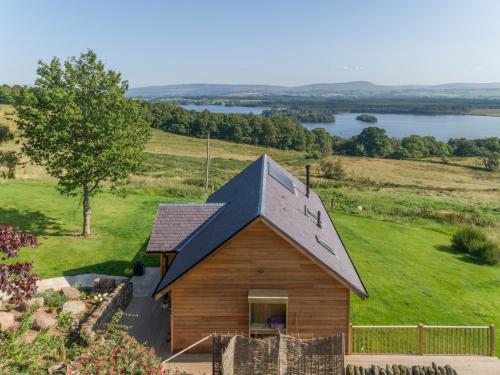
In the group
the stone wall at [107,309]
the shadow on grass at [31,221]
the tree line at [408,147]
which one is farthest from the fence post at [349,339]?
the tree line at [408,147]

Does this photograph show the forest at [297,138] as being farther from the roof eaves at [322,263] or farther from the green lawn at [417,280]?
the roof eaves at [322,263]

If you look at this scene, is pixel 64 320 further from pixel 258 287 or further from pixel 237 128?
pixel 237 128

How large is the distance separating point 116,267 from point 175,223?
741 centimetres

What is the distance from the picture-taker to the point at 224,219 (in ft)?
56.7

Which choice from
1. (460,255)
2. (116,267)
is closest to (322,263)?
(116,267)

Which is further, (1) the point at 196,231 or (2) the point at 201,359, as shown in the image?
(1) the point at 196,231

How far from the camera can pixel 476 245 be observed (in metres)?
29.7

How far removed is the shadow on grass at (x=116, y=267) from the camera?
75.6 feet

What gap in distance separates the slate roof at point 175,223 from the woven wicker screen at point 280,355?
594 centimetres

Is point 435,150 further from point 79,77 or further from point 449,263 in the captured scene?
point 79,77

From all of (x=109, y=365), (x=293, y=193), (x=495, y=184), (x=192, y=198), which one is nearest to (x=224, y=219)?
(x=293, y=193)

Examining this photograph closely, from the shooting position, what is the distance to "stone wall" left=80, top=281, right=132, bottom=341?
15290 millimetres

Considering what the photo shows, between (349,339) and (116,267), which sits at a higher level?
(349,339)

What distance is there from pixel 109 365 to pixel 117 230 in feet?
68.0
